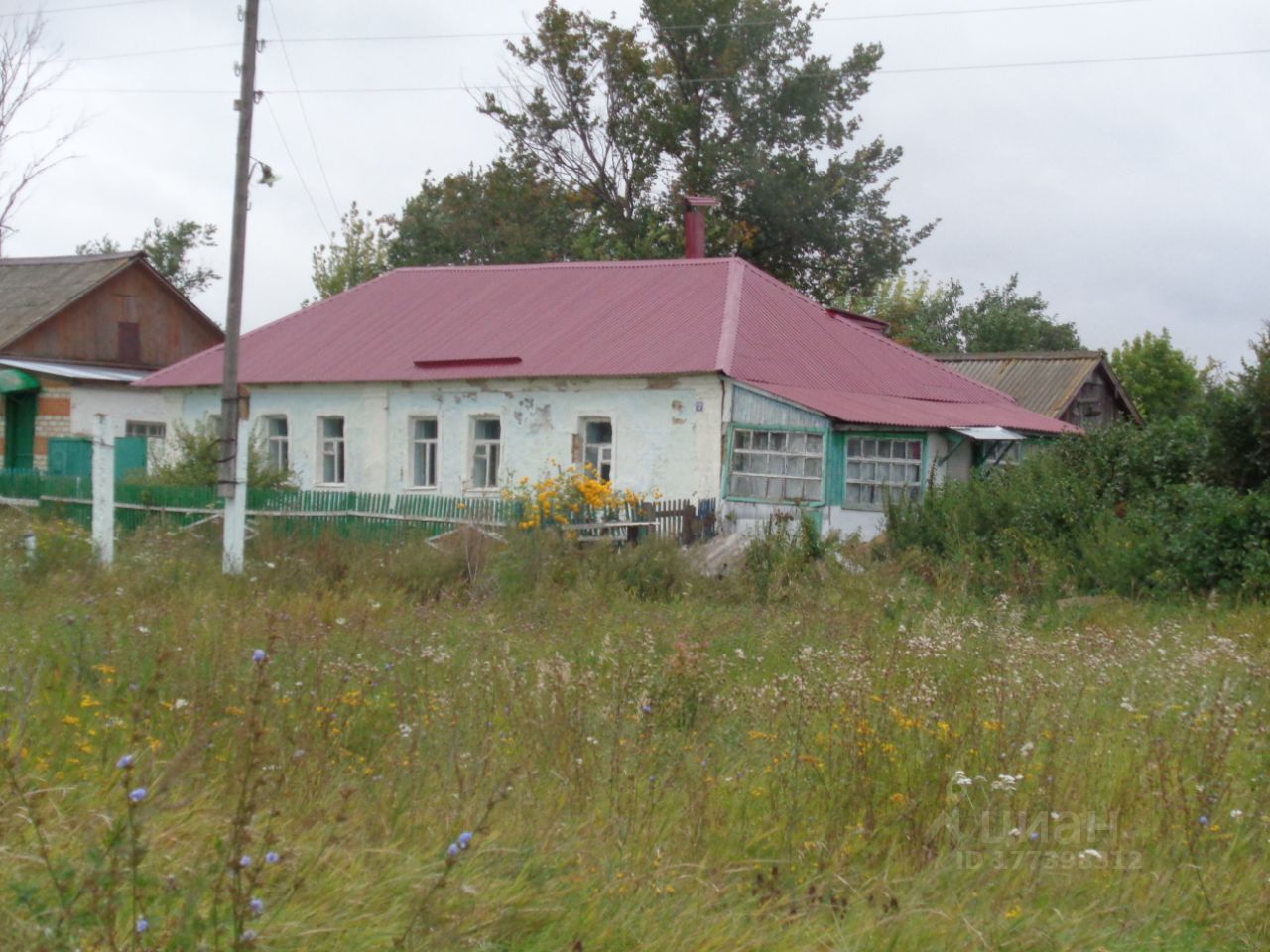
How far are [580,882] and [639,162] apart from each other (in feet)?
117

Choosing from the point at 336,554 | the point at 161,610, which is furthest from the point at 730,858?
the point at 336,554

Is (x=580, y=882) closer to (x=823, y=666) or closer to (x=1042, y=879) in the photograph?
(x=1042, y=879)

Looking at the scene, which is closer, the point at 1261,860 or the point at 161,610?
the point at 1261,860

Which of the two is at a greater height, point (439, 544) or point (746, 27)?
point (746, 27)

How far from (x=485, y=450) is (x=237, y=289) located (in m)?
8.01

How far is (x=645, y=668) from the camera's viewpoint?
22.6ft

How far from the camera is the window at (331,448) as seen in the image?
1012 inches

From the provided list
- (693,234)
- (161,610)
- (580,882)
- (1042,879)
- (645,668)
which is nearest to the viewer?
(580,882)

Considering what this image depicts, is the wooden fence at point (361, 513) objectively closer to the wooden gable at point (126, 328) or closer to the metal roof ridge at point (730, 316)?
the metal roof ridge at point (730, 316)

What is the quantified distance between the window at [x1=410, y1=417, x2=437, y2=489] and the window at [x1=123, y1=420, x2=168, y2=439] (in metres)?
9.89

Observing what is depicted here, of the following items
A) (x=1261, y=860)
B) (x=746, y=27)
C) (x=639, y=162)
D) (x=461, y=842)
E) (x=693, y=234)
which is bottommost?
(x=1261, y=860)

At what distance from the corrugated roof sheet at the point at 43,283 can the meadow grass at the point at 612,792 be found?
2744cm

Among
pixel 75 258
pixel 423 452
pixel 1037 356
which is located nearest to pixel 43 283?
pixel 75 258

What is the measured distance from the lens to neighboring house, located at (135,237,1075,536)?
2039 cm
